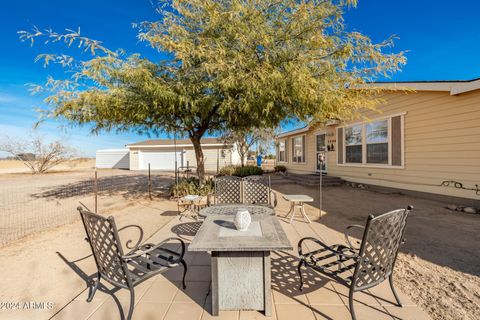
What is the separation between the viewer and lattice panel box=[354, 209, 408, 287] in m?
1.92

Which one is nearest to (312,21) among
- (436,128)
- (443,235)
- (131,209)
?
(436,128)

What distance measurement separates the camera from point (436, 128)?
6.49 meters

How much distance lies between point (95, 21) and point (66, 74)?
3391mm

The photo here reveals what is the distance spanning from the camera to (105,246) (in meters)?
2.01

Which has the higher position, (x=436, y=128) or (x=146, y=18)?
(x=146, y=18)

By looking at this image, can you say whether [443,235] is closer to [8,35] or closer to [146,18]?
[146,18]

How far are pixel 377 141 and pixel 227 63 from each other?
22.0 feet

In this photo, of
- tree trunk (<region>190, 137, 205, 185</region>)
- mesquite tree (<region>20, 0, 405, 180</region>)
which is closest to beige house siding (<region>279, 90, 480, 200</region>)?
mesquite tree (<region>20, 0, 405, 180</region>)

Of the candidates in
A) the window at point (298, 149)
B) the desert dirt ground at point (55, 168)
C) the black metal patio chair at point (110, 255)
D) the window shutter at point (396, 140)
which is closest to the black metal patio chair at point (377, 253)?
the black metal patio chair at point (110, 255)

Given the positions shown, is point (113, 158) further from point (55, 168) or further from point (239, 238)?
point (239, 238)

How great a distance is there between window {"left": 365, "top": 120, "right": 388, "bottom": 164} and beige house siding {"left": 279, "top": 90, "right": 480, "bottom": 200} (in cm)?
34

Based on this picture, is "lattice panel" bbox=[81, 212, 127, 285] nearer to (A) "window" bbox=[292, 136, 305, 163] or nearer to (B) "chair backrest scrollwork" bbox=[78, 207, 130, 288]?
(B) "chair backrest scrollwork" bbox=[78, 207, 130, 288]

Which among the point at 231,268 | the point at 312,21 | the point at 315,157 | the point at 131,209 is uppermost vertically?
the point at 312,21

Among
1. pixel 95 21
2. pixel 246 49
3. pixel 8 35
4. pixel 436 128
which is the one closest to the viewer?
pixel 246 49
